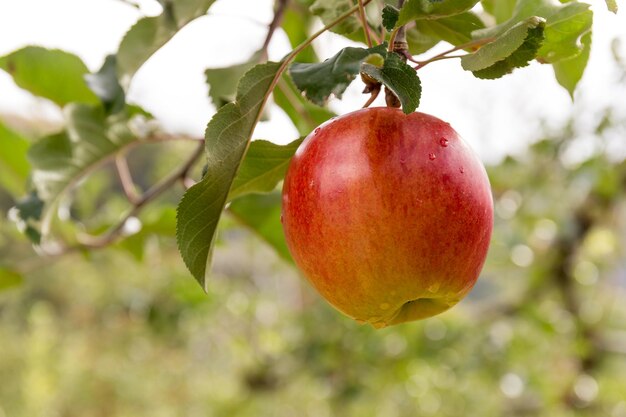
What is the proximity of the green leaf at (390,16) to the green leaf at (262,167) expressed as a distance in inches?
5.2

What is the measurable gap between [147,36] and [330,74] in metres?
0.30

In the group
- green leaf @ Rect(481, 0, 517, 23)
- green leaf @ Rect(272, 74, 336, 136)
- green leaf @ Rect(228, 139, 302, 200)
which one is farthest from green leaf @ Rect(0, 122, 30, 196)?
green leaf @ Rect(481, 0, 517, 23)

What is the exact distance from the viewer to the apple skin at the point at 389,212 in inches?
16.6

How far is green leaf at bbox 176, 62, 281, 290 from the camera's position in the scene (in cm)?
42

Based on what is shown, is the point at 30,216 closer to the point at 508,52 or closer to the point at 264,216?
the point at 264,216

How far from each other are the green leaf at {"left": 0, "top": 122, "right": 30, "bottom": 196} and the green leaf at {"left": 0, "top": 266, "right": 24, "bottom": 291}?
0.13 m

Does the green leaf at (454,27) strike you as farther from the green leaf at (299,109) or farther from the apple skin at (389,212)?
the green leaf at (299,109)

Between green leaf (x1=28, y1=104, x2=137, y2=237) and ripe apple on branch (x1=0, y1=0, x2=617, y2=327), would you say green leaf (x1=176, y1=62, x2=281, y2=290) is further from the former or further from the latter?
green leaf (x1=28, y1=104, x2=137, y2=237)

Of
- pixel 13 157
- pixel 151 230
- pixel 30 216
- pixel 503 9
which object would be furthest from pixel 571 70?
pixel 13 157

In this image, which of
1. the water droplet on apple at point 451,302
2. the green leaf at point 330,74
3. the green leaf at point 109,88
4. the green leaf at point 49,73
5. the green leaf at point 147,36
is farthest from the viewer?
the green leaf at point 49,73

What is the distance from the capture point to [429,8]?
0.41 meters

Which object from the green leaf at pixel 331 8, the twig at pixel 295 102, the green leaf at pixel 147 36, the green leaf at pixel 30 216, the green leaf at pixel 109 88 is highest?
the green leaf at pixel 331 8

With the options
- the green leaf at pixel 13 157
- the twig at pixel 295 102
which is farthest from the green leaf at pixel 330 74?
the green leaf at pixel 13 157

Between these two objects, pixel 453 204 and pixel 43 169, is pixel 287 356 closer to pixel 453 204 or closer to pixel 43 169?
pixel 43 169
